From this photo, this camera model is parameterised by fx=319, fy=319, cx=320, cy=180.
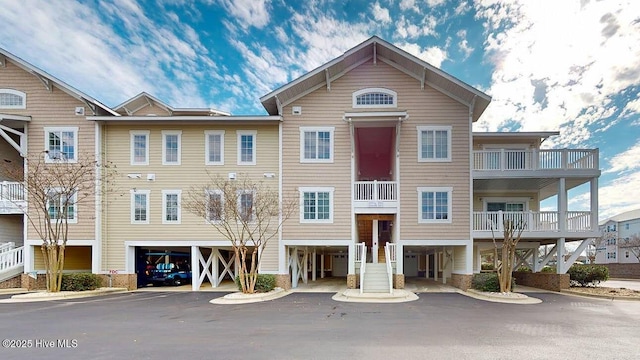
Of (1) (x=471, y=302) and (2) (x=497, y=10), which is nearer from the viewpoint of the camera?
(1) (x=471, y=302)

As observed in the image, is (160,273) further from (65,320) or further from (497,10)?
(497,10)

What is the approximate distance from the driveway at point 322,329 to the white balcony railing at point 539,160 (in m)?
5.99

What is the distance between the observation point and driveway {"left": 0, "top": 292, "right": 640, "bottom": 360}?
21.2 feet

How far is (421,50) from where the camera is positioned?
1847 cm

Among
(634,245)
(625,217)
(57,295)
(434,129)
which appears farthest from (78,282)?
(625,217)

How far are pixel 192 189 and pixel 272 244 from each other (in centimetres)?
468

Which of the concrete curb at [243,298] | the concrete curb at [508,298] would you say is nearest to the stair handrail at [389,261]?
the concrete curb at [508,298]

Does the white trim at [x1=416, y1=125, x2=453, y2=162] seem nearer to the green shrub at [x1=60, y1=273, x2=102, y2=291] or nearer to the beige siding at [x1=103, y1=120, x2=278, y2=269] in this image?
the beige siding at [x1=103, y1=120, x2=278, y2=269]

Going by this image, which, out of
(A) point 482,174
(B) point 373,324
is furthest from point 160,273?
(A) point 482,174

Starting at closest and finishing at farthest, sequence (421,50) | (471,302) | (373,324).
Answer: (373,324) < (471,302) < (421,50)

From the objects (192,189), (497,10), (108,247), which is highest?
(497,10)

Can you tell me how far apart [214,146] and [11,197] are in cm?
1003

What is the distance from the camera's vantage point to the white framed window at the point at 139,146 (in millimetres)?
15602

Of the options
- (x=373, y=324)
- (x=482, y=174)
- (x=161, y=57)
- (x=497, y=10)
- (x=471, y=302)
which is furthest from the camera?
(x=161, y=57)
